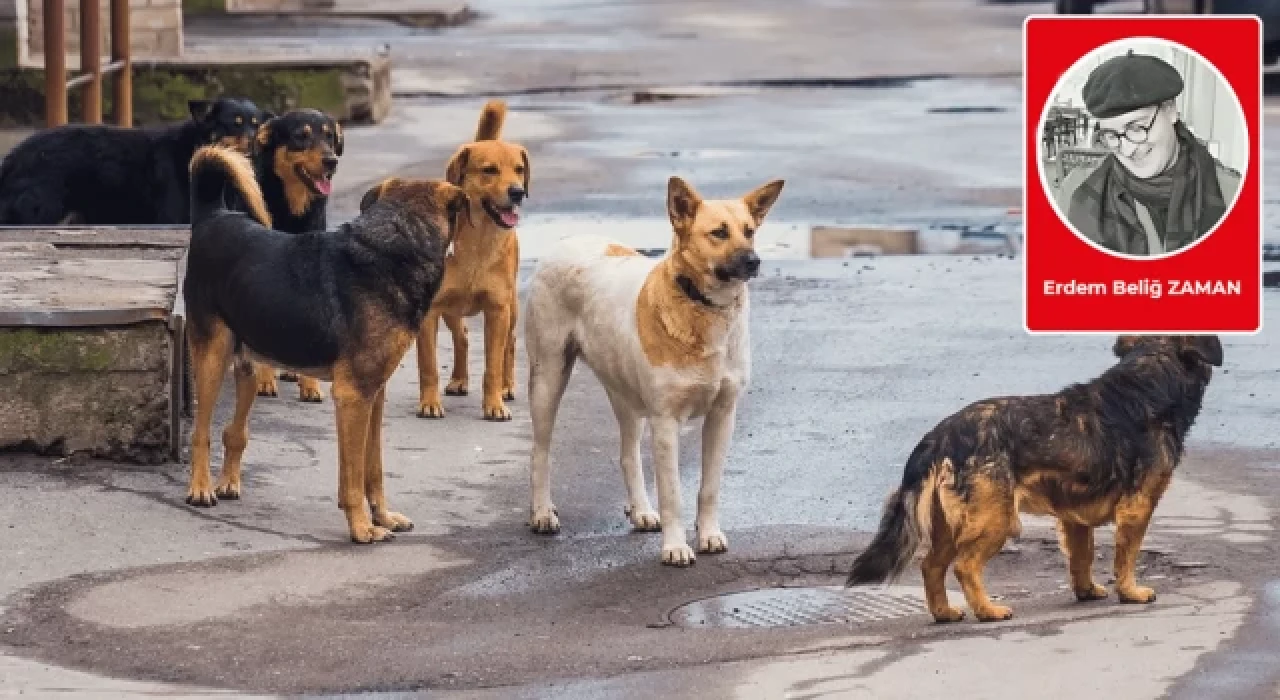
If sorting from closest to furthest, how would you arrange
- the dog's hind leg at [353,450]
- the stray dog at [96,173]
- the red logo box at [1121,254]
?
the red logo box at [1121,254], the dog's hind leg at [353,450], the stray dog at [96,173]

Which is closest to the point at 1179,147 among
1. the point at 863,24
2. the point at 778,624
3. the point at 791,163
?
the point at 778,624

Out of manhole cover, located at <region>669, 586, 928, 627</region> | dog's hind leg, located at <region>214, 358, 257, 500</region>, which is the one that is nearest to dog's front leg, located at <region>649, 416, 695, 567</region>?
manhole cover, located at <region>669, 586, 928, 627</region>

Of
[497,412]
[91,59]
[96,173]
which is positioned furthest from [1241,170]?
[91,59]

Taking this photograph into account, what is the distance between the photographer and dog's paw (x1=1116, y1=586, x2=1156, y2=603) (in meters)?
7.80

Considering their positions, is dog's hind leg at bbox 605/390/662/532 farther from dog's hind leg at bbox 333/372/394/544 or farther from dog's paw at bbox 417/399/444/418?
dog's paw at bbox 417/399/444/418

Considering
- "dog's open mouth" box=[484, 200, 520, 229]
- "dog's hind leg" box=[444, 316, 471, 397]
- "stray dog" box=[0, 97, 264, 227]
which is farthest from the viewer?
"stray dog" box=[0, 97, 264, 227]

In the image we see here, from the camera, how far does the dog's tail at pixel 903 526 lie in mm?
7602

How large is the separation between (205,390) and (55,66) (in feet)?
21.7

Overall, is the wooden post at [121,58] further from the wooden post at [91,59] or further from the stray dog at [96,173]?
the stray dog at [96,173]

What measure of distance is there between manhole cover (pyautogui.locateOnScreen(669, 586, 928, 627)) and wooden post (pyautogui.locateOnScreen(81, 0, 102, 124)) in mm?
9469

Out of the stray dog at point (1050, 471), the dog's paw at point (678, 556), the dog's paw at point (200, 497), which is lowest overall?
the dog's paw at point (678, 556)

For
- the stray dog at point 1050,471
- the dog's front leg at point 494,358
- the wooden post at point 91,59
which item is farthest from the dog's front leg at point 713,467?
the wooden post at point 91,59

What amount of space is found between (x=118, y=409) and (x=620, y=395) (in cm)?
210

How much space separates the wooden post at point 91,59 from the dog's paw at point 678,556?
29.6 feet
